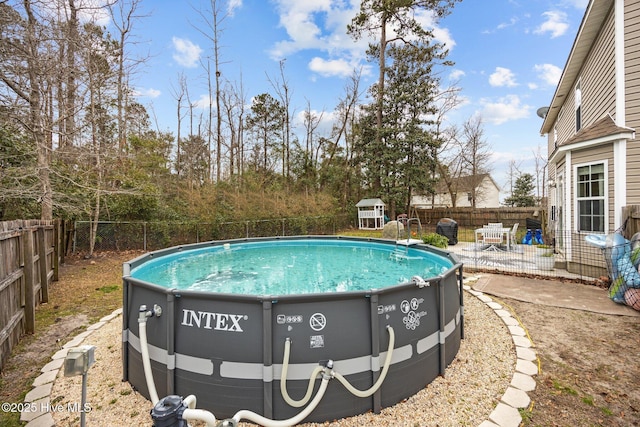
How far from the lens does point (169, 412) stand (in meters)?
1.57

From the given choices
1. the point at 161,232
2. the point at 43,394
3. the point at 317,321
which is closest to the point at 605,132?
the point at 317,321

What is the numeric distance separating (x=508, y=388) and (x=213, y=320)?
110 inches

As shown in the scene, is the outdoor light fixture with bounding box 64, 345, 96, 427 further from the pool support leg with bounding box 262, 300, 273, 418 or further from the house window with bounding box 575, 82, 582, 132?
the house window with bounding box 575, 82, 582, 132

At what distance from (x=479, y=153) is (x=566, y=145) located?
20.2 meters

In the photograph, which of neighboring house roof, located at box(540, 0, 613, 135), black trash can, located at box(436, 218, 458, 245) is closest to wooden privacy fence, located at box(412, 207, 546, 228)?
black trash can, located at box(436, 218, 458, 245)

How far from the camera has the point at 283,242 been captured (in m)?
9.24

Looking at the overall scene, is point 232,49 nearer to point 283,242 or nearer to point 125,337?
point 283,242

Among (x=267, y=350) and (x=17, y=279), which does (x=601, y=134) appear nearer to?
(x=267, y=350)

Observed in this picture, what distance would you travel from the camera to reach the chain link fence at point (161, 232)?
32.1 ft

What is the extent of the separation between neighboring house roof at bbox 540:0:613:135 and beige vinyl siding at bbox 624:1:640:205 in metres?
0.69

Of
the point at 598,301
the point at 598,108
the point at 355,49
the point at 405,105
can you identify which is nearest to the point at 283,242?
the point at 598,301

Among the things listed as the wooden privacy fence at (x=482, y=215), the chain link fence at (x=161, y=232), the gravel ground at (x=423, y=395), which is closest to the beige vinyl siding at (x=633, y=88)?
the gravel ground at (x=423, y=395)

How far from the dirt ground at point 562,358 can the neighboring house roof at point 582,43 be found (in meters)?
6.65

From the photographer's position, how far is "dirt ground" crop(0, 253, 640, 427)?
2.48 meters
